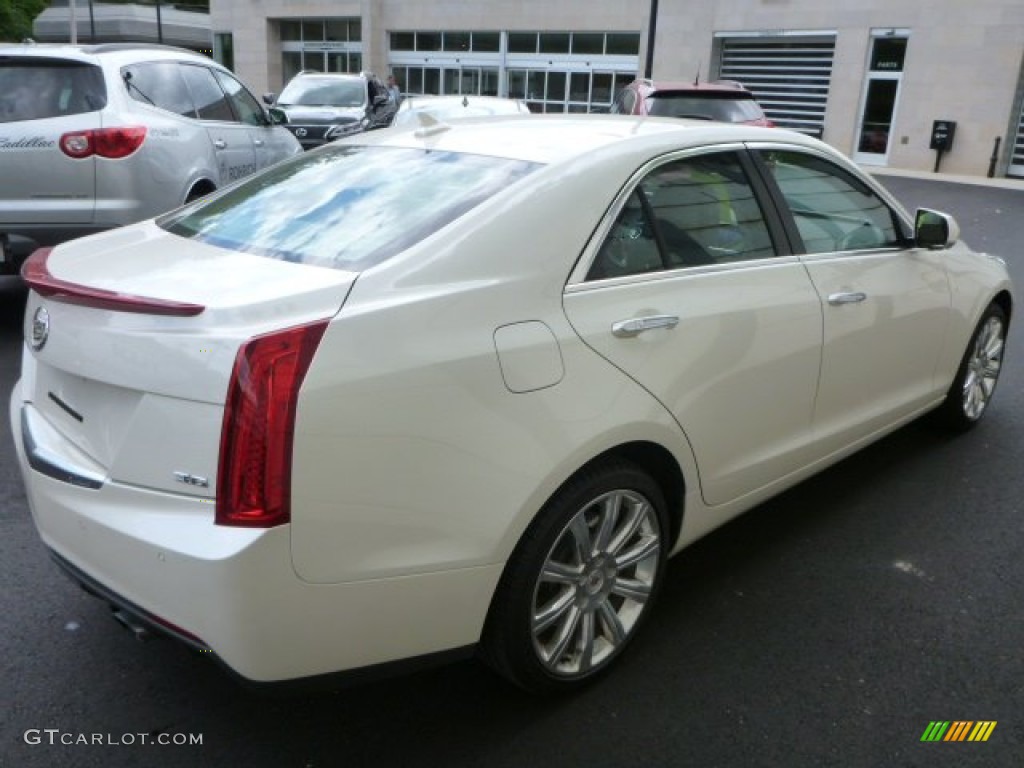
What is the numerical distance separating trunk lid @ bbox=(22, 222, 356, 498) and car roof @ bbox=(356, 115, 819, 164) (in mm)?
866

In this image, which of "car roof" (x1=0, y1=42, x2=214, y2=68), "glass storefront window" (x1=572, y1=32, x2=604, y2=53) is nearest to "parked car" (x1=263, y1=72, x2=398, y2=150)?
"car roof" (x1=0, y1=42, x2=214, y2=68)

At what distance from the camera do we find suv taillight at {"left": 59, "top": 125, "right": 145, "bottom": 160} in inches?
237

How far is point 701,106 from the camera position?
42.5ft

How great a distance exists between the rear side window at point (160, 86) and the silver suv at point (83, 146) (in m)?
0.01

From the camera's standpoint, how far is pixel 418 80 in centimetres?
3850

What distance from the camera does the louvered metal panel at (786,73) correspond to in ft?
87.9

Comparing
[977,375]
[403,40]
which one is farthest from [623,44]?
[977,375]

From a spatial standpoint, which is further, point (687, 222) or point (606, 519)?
point (687, 222)

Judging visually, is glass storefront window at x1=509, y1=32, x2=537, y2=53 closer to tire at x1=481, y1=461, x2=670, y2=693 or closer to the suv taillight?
the suv taillight

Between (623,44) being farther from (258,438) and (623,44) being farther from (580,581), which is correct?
(258,438)

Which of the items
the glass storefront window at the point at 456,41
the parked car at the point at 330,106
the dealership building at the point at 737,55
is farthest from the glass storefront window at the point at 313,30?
the parked car at the point at 330,106

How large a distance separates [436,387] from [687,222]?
129 centimetres

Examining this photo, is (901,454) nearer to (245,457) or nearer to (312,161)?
(312,161)

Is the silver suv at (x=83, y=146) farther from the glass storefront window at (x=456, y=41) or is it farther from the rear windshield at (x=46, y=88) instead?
the glass storefront window at (x=456, y=41)
